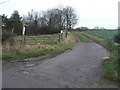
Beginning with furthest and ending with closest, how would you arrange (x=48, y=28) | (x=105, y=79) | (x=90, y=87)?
1. (x=48, y=28)
2. (x=105, y=79)
3. (x=90, y=87)

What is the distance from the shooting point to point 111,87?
452 centimetres

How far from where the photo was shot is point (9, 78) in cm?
531

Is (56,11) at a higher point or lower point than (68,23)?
higher

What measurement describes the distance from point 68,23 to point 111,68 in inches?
2196

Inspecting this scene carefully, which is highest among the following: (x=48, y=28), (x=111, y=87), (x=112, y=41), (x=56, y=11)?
(x=56, y=11)

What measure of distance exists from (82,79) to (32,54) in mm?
5393

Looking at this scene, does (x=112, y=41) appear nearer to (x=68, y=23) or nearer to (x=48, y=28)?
(x=48, y=28)

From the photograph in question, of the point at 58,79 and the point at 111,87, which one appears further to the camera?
the point at 58,79

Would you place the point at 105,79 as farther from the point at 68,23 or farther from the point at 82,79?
the point at 68,23

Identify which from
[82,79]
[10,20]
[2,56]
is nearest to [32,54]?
[2,56]

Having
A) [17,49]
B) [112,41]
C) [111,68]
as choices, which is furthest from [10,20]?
[111,68]

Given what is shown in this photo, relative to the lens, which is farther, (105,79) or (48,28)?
(48,28)

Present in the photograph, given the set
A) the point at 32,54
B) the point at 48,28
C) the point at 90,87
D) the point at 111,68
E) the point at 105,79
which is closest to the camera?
the point at 90,87

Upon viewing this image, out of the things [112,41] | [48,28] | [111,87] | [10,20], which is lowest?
[111,87]
